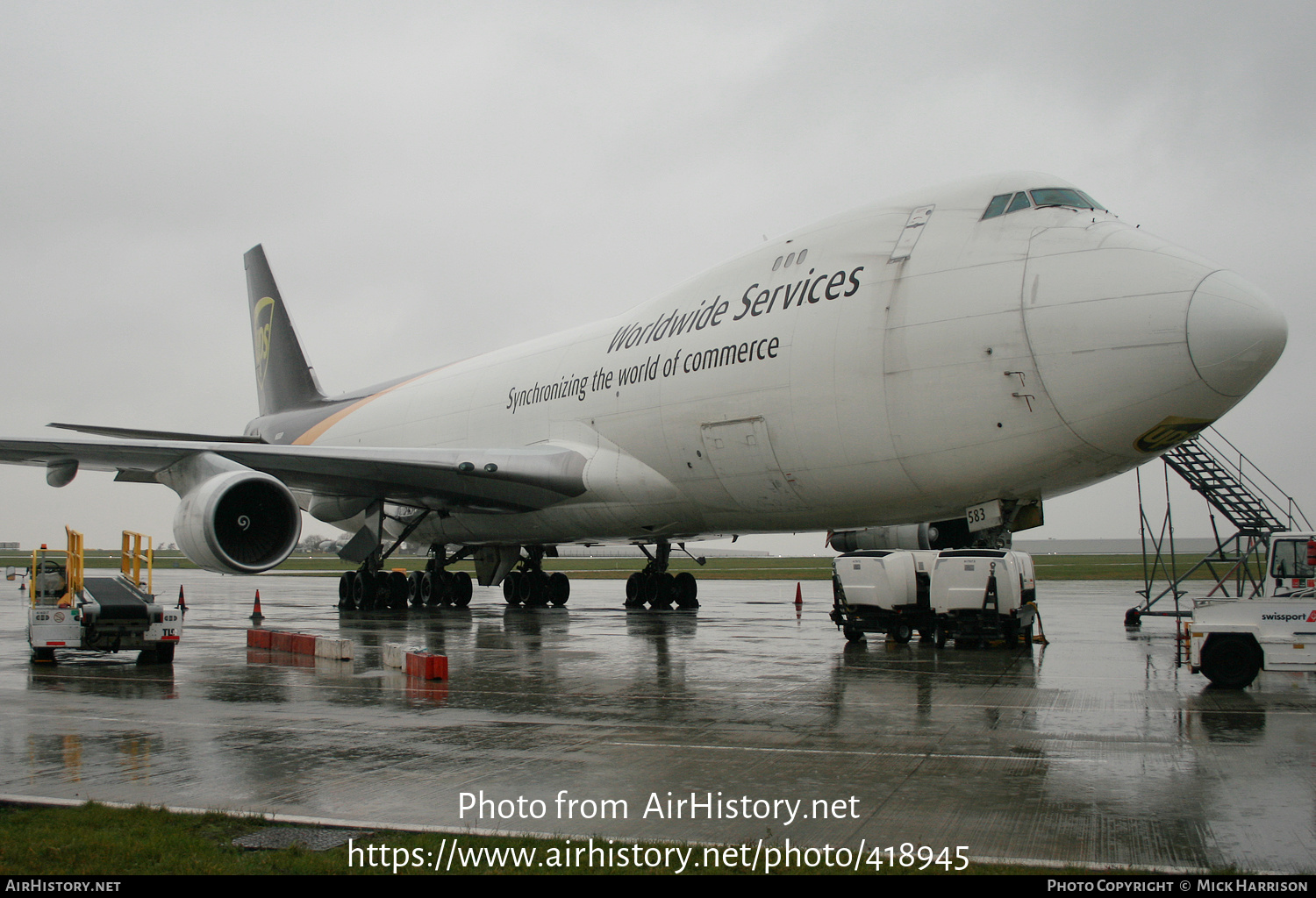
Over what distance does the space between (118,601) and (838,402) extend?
9165 millimetres

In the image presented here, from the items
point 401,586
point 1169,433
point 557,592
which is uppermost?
point 1169,433

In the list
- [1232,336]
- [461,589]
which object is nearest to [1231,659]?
[1232,336]

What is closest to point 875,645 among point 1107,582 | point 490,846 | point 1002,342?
point 1002,342

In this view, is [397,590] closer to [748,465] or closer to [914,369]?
[748,465]

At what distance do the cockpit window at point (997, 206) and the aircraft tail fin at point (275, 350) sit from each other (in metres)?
21.0

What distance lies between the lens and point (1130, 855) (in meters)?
4.43

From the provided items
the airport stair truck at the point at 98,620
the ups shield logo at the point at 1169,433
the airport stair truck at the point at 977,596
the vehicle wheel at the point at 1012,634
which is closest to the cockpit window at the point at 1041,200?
the ups shield logo at the point at 1169,433

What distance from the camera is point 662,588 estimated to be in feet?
74.7

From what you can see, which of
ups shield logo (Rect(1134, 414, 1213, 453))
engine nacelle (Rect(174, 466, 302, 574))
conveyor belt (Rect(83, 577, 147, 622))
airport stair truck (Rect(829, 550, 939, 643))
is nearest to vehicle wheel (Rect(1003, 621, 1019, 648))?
airport stair truck (Rect(829, 550, 939, 643))

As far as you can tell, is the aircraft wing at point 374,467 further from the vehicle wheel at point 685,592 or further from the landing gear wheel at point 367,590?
the vehicle wheel at point 685,592

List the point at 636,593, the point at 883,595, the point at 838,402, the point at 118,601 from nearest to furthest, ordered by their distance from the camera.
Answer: the point at 838,402 → the point at 118,601 → the point at 883,595 → the point at 636,593

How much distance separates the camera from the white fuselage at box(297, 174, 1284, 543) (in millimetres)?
9297

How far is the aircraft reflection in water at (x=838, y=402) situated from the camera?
944cm

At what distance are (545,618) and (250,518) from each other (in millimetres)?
7959
